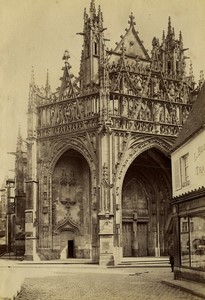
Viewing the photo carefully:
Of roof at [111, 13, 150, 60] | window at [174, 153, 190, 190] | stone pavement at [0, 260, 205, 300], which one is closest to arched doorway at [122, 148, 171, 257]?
roof at [111, 13, 150, 60]

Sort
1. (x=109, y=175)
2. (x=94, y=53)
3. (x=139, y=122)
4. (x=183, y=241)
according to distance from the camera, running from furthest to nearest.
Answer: (x=94, y=53) → (x=139, y=122) → (x=109, y=175) → (x=183, y=241)

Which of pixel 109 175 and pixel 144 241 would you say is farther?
pixel 144 241

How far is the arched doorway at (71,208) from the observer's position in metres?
29.9

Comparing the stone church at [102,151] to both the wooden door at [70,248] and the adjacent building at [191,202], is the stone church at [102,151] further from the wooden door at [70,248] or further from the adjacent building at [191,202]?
the adjacent building at [191,202]

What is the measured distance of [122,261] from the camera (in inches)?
1057

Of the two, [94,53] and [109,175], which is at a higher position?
[94,53]

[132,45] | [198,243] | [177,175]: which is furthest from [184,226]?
[132,45]

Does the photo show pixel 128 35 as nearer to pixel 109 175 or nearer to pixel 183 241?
pixel 109 175

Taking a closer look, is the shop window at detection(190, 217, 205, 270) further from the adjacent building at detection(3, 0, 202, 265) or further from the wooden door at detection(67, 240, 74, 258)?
the wooden door at detection(67, 240, 74, 258)

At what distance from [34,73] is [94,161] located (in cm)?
675

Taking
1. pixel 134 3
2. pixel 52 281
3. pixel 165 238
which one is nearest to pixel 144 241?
pixel 165 238

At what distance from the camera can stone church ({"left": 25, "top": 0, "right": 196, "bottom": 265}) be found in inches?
1089

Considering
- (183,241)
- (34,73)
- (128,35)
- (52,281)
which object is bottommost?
(52,281)

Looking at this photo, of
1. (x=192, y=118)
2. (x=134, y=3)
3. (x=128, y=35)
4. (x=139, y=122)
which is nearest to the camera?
(x=134, y=3)
